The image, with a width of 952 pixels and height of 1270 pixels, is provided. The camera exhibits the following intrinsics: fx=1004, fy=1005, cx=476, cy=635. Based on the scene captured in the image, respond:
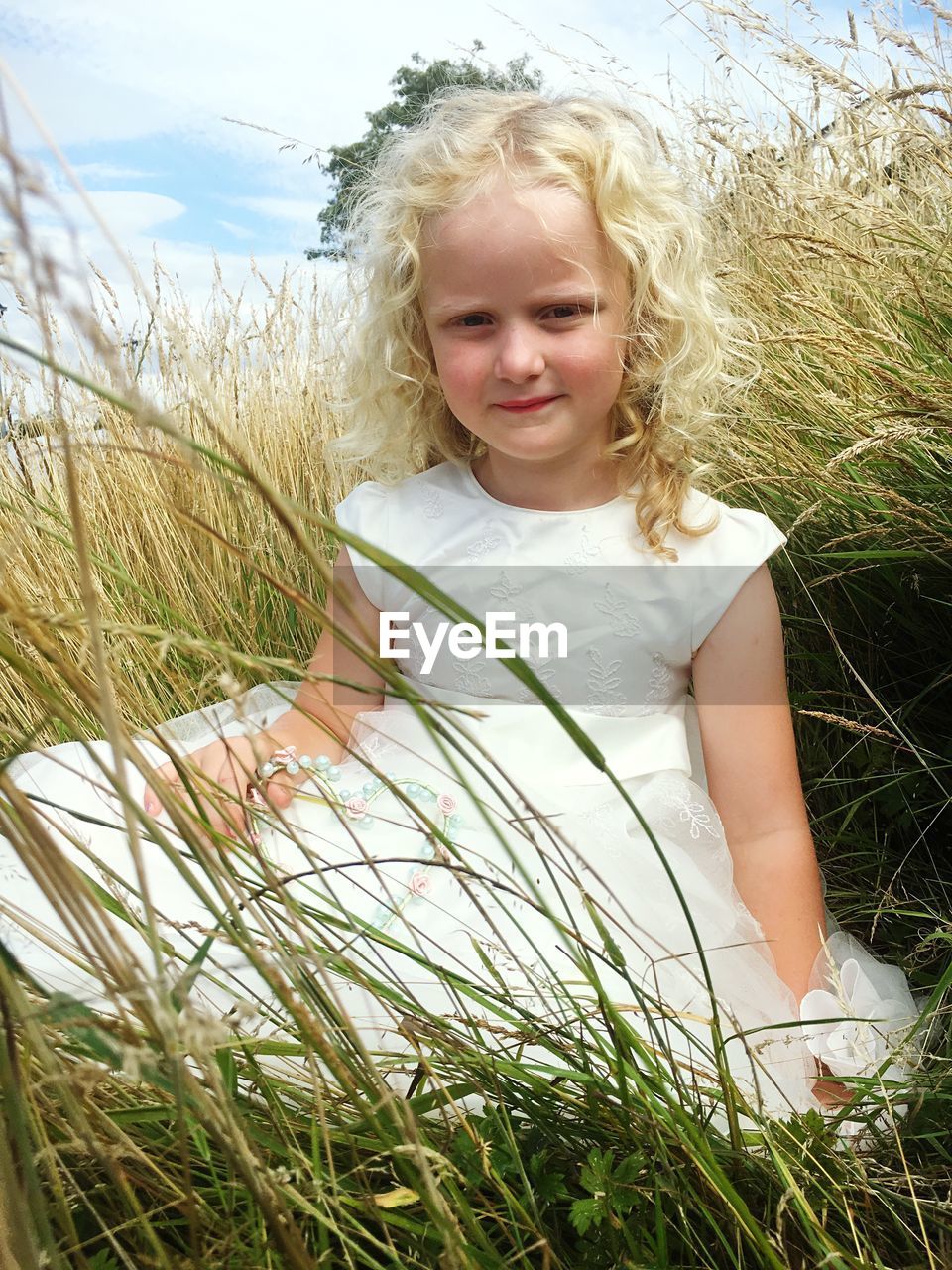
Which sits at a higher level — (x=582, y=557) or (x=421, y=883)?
(x=582, y=557)

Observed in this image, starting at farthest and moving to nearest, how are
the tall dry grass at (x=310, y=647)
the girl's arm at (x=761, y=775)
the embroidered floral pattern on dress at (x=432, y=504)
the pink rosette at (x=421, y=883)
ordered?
the embroidered floral pattern on dress at (x=432, y=504)
the girl's arm at (x=761, y=775)
the pink rosette at (x=421, y=883)
the tall dry grass at (x=310, y=647)

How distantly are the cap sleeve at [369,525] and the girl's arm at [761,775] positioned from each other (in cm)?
55

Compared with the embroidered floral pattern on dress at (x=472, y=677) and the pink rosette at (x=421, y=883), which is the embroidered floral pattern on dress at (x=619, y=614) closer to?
the embroidered floral pattern on dress at (x=472, y=677)

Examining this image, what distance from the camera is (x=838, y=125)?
2654mm

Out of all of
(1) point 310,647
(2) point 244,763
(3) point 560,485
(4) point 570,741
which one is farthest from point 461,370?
(1) point 310,647

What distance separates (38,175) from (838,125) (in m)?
2.73

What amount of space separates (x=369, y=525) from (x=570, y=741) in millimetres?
527

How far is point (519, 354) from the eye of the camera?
1423mm

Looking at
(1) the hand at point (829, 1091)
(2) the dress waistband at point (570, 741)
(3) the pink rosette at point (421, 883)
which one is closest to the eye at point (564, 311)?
(2) the dress waistband at point (570, 741)

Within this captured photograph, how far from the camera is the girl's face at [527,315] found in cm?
142

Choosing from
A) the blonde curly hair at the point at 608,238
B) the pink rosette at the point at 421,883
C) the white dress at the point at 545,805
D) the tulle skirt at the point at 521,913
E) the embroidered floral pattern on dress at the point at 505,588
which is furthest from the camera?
the embroidered floral pattern on dress at the point at 505,588

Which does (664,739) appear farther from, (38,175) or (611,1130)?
(38,175)
